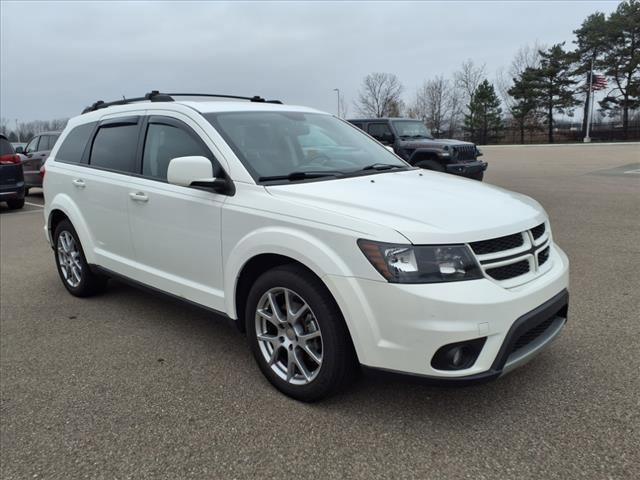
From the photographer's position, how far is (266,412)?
3014mm

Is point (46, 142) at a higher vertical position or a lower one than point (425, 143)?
higher

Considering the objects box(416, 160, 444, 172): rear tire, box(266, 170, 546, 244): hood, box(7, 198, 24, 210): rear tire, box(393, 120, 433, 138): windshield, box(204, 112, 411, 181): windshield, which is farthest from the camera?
box(393, 120, 433, 138): windshield

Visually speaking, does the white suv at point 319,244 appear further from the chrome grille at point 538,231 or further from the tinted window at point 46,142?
the tinted window at point 46,142

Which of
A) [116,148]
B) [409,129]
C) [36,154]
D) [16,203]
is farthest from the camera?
[36,154]

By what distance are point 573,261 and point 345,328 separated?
14.0 ft

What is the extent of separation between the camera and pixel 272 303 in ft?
10.2

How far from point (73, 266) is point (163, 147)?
2.00 meters

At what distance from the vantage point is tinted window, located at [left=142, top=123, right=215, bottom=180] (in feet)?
12.2

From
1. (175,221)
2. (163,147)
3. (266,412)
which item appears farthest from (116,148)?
(266,412)

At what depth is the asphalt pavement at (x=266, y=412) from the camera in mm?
2539

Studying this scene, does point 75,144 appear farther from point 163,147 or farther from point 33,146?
point 33,146

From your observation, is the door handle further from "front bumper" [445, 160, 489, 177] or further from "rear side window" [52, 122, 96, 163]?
"front bumper" [445, 160, 489, 177]

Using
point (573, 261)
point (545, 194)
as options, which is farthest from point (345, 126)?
point (545, 194)

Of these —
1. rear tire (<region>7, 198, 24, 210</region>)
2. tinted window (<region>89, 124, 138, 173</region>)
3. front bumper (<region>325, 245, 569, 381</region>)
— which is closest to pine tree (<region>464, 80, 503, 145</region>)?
rear tire (<region>7, 198, 24, 210</region>)
